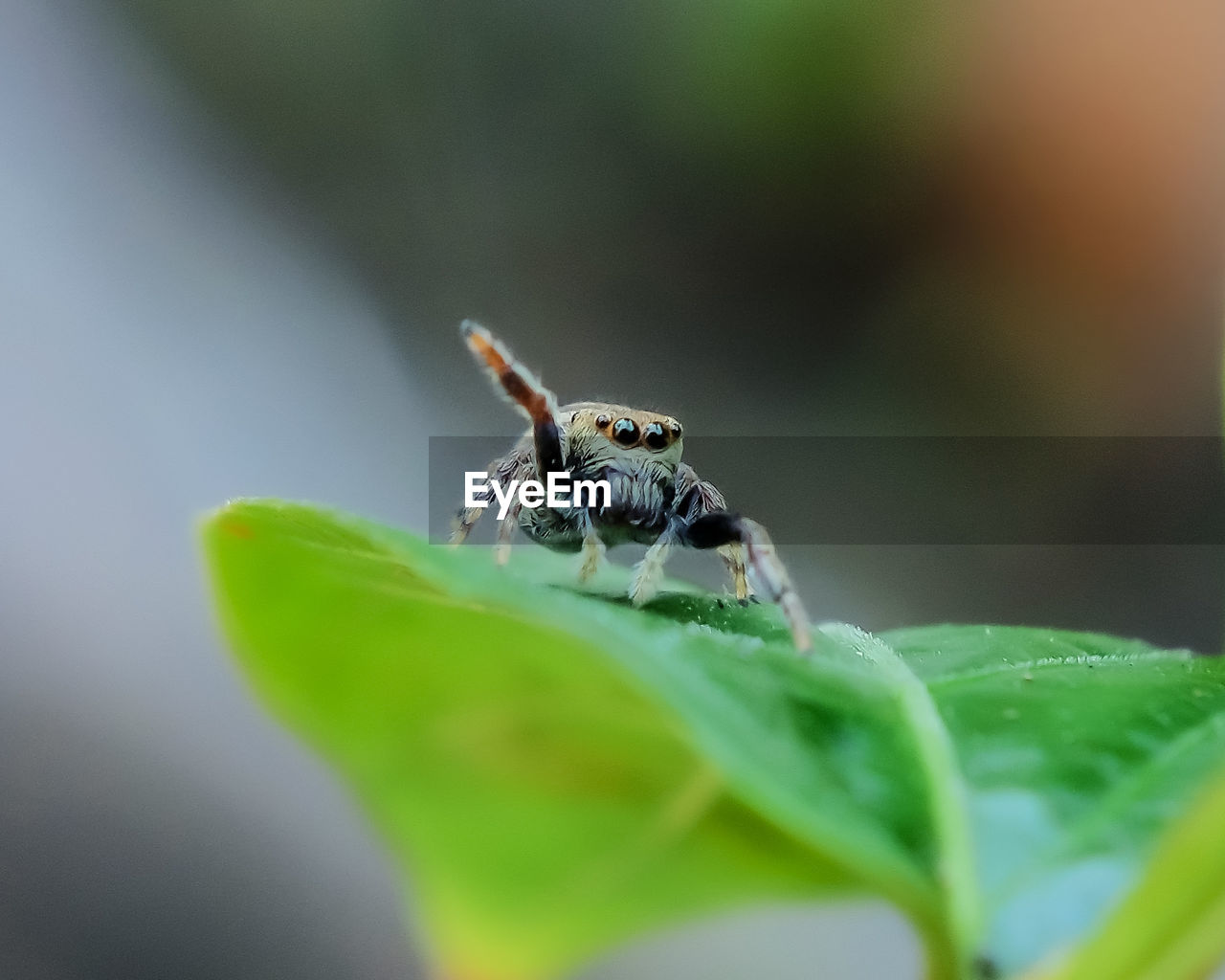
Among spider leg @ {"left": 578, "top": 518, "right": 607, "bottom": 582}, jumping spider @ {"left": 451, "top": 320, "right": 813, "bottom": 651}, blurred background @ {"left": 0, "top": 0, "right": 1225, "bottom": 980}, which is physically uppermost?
blurred background @ {"left": 0, "top": 0, "right": 1225, "bottom": 980}

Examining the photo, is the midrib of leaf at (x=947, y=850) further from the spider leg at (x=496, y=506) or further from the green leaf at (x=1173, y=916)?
the spider leg at (x=496, y=506)

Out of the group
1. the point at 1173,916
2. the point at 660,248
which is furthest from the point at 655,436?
the point at 660,248

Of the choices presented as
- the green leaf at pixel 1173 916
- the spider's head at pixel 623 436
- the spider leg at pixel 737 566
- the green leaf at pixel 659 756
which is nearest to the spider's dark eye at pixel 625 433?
the spider's head at pixel 623 436

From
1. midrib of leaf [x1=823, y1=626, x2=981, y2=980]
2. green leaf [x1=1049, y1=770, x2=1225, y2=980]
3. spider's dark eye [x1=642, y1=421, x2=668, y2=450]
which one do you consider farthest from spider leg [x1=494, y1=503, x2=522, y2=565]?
green leaf [x1=1049, y1=770, x2=1225, y2=980]

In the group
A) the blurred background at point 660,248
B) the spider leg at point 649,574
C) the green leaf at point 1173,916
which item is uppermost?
the blurred background at point 660,248

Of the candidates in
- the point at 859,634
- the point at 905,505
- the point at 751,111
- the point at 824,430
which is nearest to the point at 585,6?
the point at 751,111

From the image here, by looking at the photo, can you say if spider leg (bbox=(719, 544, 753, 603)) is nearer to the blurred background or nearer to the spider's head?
the spider's head

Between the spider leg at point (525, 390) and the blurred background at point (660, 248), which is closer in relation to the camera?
the spider leg at point (525, 390)
